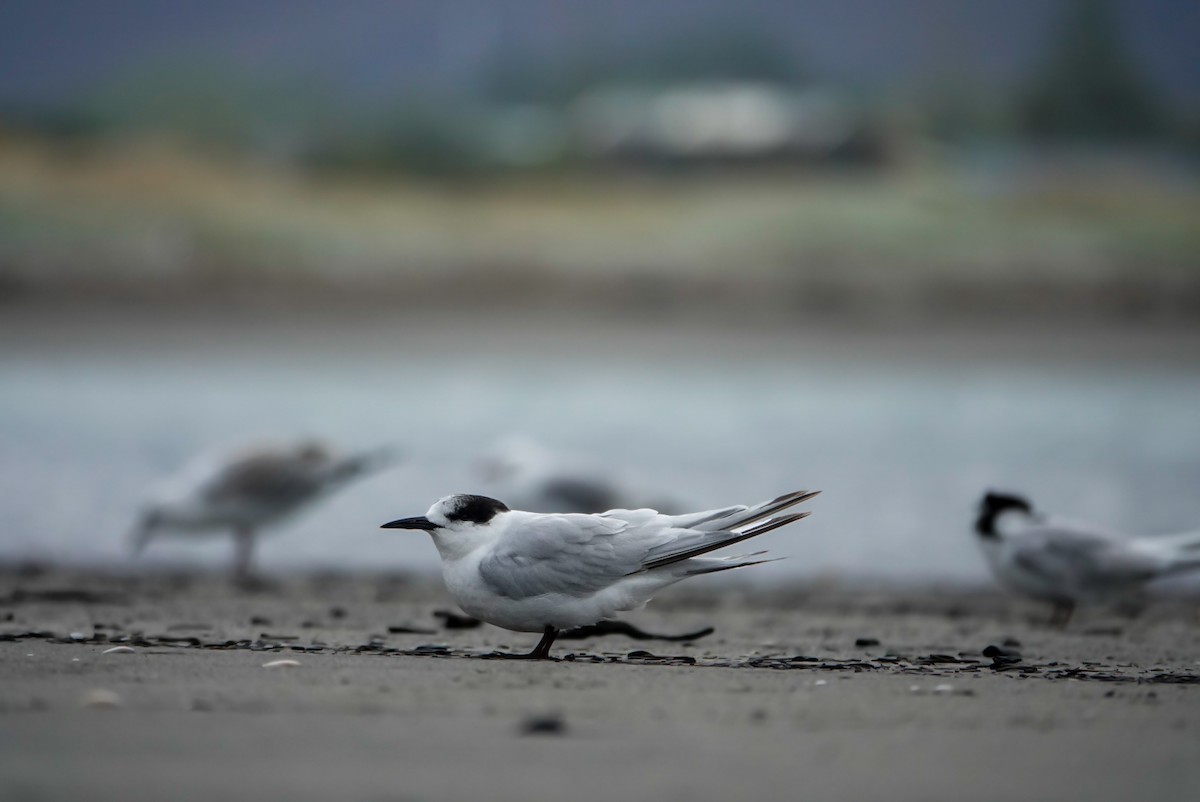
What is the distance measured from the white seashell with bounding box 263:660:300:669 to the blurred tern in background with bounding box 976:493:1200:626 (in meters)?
3.53

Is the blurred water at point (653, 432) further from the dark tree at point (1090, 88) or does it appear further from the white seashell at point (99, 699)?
the dark tree at point (1090, 88)

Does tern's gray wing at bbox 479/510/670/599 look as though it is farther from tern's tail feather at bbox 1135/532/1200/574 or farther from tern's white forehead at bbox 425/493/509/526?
tern's tail feather at bbox 1135/532/1200/574

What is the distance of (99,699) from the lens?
3.48 meters

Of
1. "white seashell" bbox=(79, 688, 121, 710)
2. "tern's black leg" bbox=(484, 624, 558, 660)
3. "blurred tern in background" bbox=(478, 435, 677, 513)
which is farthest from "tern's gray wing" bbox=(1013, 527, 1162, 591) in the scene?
"white seashell" bbox=(79, 688, 121, 710)

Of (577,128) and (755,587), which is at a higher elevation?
(577,128)

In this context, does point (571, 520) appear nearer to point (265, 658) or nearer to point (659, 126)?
point (265, 658)

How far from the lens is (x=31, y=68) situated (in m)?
35.8

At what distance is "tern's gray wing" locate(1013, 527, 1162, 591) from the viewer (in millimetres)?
6492

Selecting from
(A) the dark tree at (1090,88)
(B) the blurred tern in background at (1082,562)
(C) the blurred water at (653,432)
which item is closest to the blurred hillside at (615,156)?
(A) the dark tree at (1090,88)

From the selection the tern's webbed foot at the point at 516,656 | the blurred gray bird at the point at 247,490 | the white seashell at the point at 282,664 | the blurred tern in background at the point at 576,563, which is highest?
the blurred gray bird at the point at 247,490

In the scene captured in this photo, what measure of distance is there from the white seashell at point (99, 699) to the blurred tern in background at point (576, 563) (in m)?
1.19

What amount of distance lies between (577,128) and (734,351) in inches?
723

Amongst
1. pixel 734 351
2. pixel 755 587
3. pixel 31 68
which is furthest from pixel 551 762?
pixel 31 68

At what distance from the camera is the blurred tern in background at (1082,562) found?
21.3 feet
